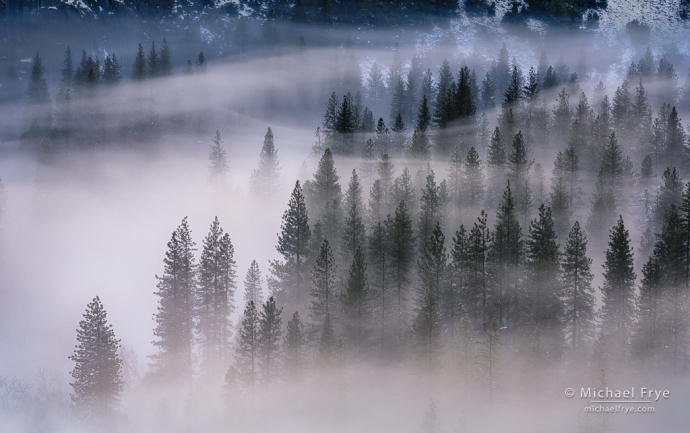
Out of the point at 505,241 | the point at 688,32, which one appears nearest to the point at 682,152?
the point at 505,241

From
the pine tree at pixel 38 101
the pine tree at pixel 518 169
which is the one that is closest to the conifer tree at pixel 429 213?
the pine tree at pixel 518 169

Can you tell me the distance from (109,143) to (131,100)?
696cm

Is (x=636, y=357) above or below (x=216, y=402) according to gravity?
above

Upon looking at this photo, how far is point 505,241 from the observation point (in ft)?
145

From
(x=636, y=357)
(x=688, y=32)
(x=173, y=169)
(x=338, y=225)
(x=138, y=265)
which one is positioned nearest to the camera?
(x=636, y=357)

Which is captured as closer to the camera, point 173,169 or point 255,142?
point 173,169

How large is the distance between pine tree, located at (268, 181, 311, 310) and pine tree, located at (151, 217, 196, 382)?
21.3 feet

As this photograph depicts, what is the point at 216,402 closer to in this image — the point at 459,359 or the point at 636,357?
the point at 459,359

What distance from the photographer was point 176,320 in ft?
145

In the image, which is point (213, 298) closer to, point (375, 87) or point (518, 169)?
point (518, 169)

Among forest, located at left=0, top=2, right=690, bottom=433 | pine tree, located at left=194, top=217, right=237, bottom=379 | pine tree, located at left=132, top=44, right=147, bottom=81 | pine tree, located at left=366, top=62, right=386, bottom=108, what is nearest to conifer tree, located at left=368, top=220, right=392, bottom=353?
forest, located at left=0, top=2, right=690, bottom=433

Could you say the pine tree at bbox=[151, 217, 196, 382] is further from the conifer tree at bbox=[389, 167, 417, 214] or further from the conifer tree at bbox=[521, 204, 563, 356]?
the conifer tree at bbox=[521, 204, 563, 356]

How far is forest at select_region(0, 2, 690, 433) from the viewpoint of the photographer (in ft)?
129

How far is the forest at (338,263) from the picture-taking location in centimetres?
3931
